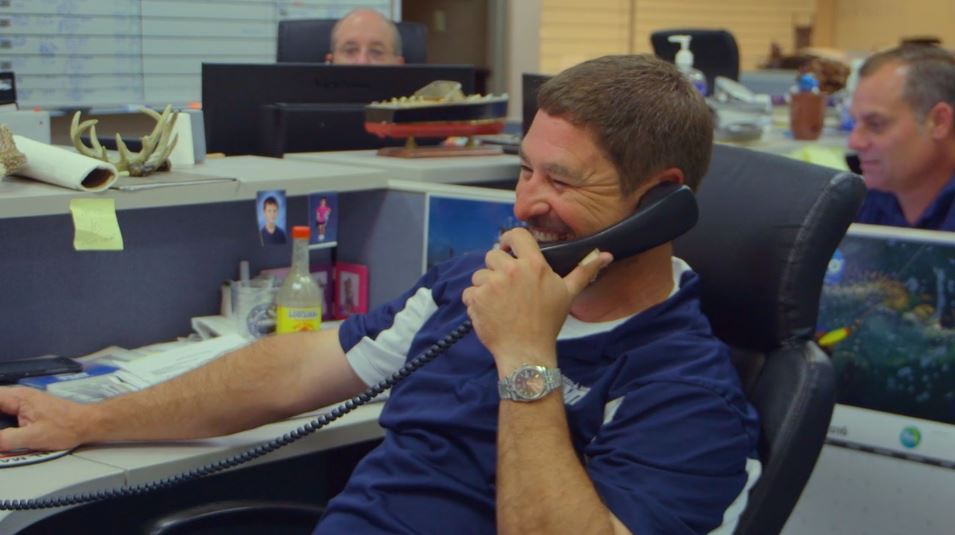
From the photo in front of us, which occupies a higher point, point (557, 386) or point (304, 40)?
point (304, 40)

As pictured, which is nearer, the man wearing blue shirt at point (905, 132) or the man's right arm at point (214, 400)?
the man's right arm at point (214, 400)

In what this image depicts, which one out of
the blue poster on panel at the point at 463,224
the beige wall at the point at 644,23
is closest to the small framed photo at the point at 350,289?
the blue poster on panel at the point at 463,224

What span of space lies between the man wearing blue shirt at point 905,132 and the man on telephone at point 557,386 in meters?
1.50

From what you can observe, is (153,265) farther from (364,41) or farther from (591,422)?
(364,41)

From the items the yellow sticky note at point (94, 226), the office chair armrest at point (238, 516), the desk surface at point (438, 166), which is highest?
the desk surface at point (438, 166)

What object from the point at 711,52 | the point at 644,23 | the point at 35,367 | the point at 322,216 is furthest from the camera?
the point at 644,23

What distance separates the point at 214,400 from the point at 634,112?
2.34ft

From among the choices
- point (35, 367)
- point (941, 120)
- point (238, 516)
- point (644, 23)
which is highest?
point (644, 23)

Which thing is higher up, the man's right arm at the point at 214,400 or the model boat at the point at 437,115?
the model boat at the point at 437,115

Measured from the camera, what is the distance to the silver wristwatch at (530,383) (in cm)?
138

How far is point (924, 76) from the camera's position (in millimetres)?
2971

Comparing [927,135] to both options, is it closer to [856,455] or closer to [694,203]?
[856,455]

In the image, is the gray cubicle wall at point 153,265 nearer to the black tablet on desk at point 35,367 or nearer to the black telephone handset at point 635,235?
the black tablet on desk at point 35,367

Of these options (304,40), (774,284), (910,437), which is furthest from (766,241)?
(304,40)
